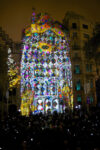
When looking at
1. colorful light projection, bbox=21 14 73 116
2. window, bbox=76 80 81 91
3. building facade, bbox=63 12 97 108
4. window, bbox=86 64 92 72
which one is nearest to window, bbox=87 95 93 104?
building facade, bbox=63 12 97 108

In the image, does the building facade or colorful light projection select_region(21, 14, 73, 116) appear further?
the building facade

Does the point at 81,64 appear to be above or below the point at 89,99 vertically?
above

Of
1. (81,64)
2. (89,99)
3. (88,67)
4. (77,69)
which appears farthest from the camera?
(88,67)

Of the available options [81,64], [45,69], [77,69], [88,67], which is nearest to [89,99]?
[77,69]

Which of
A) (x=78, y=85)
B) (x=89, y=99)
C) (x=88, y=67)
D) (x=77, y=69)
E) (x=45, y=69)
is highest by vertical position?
(x=88, y=67)

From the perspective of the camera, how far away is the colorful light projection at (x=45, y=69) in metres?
37.2

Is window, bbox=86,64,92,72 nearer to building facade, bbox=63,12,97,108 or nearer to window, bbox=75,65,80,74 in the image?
building facade, bbox=63,12,97,108

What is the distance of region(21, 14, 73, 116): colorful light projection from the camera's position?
3725 cm

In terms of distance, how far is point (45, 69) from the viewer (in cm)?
3931

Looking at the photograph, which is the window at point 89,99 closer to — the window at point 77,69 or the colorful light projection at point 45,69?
the colorful light projection at point 45,69

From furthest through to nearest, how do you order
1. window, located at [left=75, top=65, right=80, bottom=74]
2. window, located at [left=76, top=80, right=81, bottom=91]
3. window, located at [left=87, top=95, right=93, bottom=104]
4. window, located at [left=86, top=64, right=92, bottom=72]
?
window, located at [left=86, top=64, right=92, bottom=72] < window, located at [left=75, top=65, right=80, bottom=74] < window, located at [left=76, top=80, right=81, bottom=91] < window, located at [left=87, top=95, right=93, bottom=104]

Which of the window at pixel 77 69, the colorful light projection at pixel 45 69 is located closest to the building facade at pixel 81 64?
the window at pixel 77 69

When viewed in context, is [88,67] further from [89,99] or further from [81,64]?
[89,99]

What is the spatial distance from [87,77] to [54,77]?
314 inches
